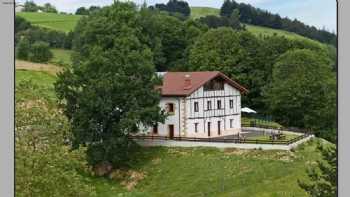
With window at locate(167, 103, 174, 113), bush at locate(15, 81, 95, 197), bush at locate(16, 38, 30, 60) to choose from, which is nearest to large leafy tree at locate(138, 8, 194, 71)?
bush at locate(16, 38, 30, 60)

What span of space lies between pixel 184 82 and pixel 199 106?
0.82m

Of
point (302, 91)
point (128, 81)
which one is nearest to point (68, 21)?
point (302, 91)

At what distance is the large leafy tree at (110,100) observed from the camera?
15.9 metres

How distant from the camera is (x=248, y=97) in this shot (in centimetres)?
2177

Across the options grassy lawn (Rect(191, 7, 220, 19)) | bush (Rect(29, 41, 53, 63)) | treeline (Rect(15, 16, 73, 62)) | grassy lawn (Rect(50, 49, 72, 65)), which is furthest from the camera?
grassy lawn (Rect(191, 7, 220, 19))

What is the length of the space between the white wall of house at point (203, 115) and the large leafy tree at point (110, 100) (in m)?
1.36

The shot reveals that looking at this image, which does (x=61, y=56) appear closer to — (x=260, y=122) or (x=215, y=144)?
(x=260, y=122)

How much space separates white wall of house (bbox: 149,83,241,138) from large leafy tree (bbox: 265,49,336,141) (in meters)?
2.16

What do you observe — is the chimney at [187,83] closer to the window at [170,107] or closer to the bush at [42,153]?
the window at [170,107]

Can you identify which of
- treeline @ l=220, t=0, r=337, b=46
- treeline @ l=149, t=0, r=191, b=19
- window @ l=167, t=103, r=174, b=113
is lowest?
window @ l=167, t=103, r=174, b=113

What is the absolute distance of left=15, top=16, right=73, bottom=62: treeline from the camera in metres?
21.8

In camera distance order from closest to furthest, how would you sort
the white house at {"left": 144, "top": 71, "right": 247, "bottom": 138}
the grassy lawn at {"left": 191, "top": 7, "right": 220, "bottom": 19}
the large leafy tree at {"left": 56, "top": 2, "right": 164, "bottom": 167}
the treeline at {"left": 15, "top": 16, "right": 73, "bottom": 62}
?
the large leafy tree at {"left": 56, "top": 2, "right": 164, "bottom": 167} → the white house at {"left": 144, "top": 71, "right": 247, "bottom": 138} → the treeline at {"left": 15, "top": 16, "right": 73, "bottom": 62} → the grassy lawn at {"left": 191, "top": 7, "right": 220, "bottom": 19}

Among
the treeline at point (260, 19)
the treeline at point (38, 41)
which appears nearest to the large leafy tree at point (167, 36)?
the treeline at point (260, 19)

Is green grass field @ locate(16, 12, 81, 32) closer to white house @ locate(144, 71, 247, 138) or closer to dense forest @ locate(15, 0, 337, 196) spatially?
dense forest @ locate(15, 0, 337, 196)
